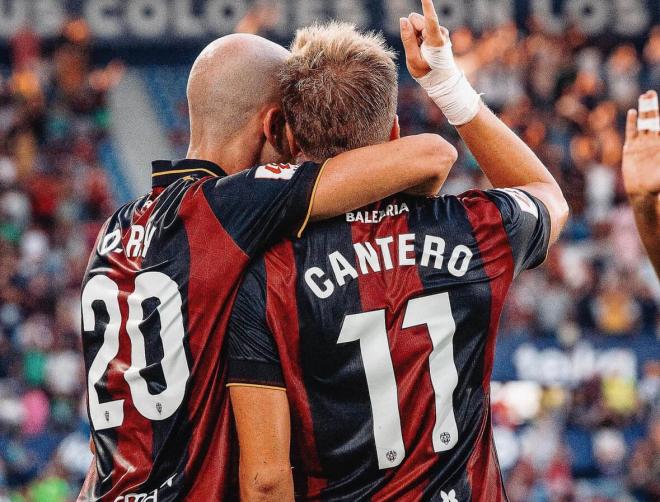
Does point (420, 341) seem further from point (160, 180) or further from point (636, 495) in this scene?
point (636, 495)

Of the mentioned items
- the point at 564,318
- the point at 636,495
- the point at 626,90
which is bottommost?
the point at 636,495

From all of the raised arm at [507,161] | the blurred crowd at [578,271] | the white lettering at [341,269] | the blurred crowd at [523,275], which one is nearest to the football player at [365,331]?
the white lettering at [341,269]

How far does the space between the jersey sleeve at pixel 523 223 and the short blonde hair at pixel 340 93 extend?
0.38m

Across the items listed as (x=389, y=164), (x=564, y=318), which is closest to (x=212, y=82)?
(x=389, y=164)

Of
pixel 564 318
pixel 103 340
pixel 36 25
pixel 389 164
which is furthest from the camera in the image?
pixel 36 25

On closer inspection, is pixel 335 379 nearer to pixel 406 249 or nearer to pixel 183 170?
pixel 406 249

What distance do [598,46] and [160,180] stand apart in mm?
15280

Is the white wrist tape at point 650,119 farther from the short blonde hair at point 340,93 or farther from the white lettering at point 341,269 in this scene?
the white lettering at point 341,269

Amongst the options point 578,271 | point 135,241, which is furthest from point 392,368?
point 578,271

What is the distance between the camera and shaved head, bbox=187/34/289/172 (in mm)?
3172

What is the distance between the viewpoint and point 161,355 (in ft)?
9.82

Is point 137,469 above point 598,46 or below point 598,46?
below

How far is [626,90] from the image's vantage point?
1694cm

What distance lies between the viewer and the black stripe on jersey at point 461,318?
2.91 metres
